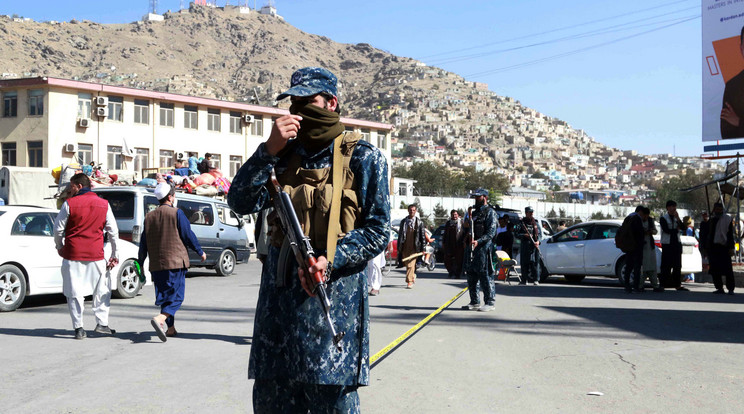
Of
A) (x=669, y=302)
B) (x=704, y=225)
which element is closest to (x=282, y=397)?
(x=669, y=302)

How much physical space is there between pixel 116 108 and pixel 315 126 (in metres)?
54.7

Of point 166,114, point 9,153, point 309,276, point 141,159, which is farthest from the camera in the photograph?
point 166,114

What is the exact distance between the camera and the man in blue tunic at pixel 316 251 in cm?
319

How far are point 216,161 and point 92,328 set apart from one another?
51989mm

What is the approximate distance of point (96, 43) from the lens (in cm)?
19838

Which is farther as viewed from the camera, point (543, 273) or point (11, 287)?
point (543, 273)

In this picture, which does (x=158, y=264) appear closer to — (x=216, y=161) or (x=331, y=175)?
(x=331, y=175)

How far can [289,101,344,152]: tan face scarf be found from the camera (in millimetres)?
3305

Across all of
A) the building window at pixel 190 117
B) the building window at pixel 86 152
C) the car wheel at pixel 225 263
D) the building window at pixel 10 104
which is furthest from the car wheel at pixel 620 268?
the building window at pixel 190 117

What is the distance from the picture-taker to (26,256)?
1182 cm

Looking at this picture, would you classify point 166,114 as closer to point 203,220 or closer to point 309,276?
point 203,220

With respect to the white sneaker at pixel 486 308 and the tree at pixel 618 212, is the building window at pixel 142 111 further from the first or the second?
the white sneaker at pixel 486 308

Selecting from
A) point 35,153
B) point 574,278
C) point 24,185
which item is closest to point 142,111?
point 35,153

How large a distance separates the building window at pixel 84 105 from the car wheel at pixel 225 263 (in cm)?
3581
